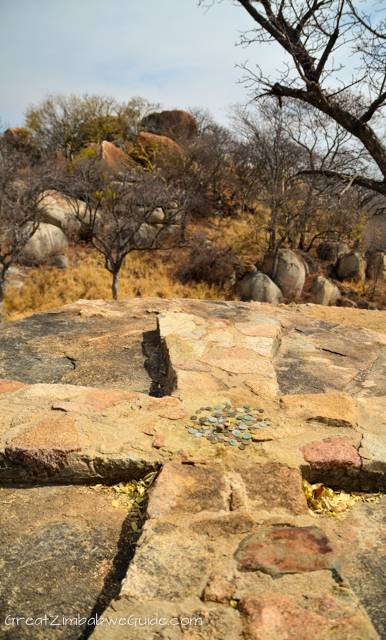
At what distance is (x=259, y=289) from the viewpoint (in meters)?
12.7

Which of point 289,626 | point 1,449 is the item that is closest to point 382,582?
point 289,626

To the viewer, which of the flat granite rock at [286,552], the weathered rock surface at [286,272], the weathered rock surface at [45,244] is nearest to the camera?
the flat granite rock at [286,552]

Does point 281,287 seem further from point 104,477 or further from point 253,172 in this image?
point 104,477

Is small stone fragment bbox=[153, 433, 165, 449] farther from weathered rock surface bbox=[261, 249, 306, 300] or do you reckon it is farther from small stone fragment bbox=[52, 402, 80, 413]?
weathered rock surface bbox=[261, 249, 306, 300]

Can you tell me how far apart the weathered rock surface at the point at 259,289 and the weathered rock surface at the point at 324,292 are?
1.28m

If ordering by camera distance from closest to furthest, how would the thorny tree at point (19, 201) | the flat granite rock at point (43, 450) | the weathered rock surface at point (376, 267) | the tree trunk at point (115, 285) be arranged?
the flat granite rock at point (43, 450)
the thorny tree at point (19, 201)
the tree trunk at point (115, 285)
the weathered rock surface at point (376, 267)

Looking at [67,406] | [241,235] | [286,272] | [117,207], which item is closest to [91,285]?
[117,207]

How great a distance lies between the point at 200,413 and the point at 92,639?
1.23 m

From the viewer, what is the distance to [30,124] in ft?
67.6

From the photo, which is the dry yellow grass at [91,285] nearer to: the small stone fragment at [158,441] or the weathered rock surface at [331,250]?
the weathered rock surface at [331,250]

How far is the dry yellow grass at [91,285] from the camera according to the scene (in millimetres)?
10953

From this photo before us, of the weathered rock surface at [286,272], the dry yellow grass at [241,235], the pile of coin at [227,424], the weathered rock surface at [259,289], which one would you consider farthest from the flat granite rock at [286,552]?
the dry yellow grass at [241,235]

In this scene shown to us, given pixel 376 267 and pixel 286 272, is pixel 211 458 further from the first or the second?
pixel 376 267

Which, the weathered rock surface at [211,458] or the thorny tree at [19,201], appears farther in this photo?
the thorny tree at [19,201]
